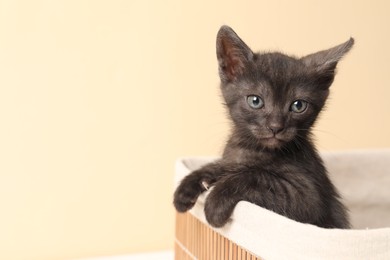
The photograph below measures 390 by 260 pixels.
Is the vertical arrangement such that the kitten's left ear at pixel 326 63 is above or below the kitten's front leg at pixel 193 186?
above

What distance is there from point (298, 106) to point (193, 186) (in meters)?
0.31

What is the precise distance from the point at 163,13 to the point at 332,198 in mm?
1041

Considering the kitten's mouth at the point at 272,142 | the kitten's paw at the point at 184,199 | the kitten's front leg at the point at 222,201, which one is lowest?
the kitten's paw at the point at 184,199

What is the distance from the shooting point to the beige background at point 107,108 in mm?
2027

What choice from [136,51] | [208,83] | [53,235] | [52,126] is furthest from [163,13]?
[53,235]

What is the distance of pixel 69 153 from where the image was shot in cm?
212

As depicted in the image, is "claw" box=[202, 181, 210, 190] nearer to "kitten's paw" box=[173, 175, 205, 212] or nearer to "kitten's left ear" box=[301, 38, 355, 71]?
"kitten's paw" box=[173, 175, 205, 212]

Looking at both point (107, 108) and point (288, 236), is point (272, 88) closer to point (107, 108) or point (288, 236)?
point (288, 236)

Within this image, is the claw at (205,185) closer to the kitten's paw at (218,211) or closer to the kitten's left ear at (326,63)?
the kitten's paw at (218,211)

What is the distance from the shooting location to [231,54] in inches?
54.6

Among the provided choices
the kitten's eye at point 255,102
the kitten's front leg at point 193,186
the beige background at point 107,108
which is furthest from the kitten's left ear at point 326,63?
the beige background at point 107,108

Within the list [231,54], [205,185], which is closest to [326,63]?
[231,54]

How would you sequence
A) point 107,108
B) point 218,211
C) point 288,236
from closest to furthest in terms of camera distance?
point 288,236 → point 218,211 → point 107,108

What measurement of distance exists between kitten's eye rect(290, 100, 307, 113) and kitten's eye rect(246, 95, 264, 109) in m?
0.07
